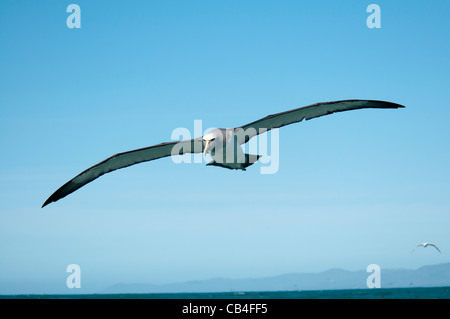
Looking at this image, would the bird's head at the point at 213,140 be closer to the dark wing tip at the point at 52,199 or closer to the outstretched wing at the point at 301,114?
the outstretched wing at the point at 301,114

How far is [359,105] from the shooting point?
14.2 meters

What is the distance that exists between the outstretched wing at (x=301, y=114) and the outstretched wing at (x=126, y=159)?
4.25 feet

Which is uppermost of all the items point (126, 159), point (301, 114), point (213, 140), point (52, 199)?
point (301, 114)

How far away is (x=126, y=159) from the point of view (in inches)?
579

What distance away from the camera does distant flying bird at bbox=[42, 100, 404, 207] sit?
13422 mm

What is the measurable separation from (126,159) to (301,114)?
4846 mm

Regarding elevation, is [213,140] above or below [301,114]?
below

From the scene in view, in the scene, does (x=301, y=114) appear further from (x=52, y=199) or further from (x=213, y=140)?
(x=52, y=199)

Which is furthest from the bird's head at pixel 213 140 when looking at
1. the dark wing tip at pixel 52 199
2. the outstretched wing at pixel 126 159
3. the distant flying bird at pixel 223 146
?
the dark wing tip at pixel 52 199

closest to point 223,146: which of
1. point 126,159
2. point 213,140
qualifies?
point 213,140

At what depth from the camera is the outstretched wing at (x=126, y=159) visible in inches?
556

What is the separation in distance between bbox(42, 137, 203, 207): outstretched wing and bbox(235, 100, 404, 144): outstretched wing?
130 cm

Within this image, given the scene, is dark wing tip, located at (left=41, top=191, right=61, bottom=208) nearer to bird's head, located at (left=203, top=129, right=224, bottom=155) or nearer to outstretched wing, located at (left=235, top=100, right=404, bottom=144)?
bird's head, located at (left=203, top=129, right=224, bottom=155)
